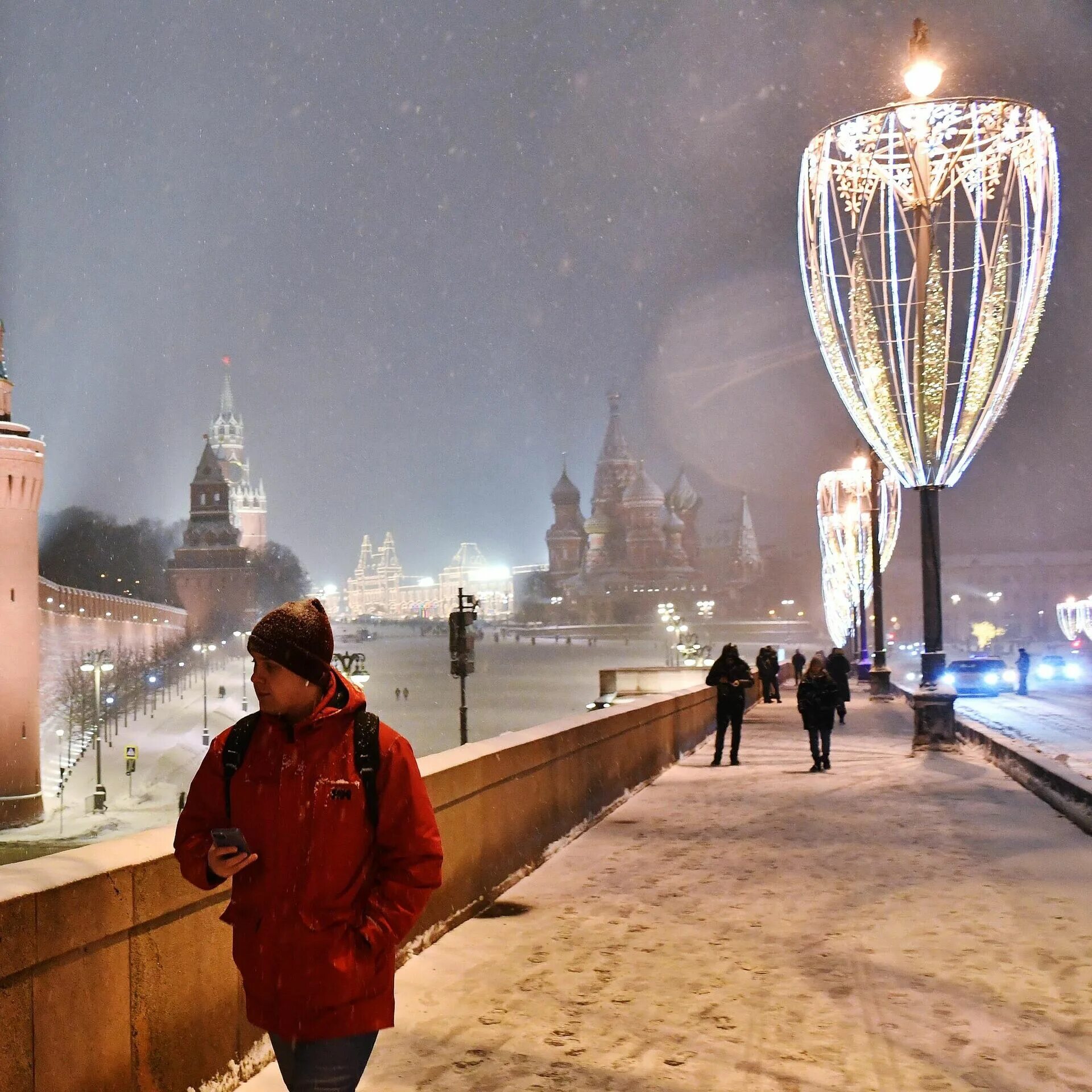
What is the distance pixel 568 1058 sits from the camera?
4.53 meters

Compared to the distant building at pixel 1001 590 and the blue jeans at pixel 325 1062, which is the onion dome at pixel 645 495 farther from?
the blue jeans at pixel 325 1062

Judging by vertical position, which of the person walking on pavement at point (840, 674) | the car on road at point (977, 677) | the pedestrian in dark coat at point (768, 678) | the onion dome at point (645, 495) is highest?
the onion dome at point (645, 495)

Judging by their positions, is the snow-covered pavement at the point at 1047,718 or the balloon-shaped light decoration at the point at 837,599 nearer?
the snow-covered pavement at the point at 1047,718

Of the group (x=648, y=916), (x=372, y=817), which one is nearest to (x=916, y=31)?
(x=648, y=916)

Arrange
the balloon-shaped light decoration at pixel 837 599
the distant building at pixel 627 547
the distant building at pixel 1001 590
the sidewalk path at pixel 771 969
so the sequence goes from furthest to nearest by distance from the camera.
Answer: the distant building at pixel 627 547 → the distant building at pixel 1001 590 → the balloon-shaped light decoration at pixel 837 599 → the sidewalk path at pixel 771 969

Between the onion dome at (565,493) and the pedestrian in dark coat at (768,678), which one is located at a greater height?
the onion dome at (565,493)

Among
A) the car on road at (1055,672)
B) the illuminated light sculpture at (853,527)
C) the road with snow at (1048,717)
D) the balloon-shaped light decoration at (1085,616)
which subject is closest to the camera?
the road with snow at (1048,717)

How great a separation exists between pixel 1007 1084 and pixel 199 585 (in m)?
130

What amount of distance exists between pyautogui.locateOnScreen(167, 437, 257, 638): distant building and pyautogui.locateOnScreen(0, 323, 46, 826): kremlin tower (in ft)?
230

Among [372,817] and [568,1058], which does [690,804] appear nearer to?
[568,1058]

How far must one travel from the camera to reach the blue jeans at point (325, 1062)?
→ 2.74 metres

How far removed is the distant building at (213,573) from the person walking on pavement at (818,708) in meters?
116

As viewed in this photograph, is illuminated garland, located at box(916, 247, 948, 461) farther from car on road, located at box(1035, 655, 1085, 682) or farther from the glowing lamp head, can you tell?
car on road, located at box(1035, 655, 1085, 682)

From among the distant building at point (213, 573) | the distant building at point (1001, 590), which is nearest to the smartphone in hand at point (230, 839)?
the distant building at point (213, 573)
